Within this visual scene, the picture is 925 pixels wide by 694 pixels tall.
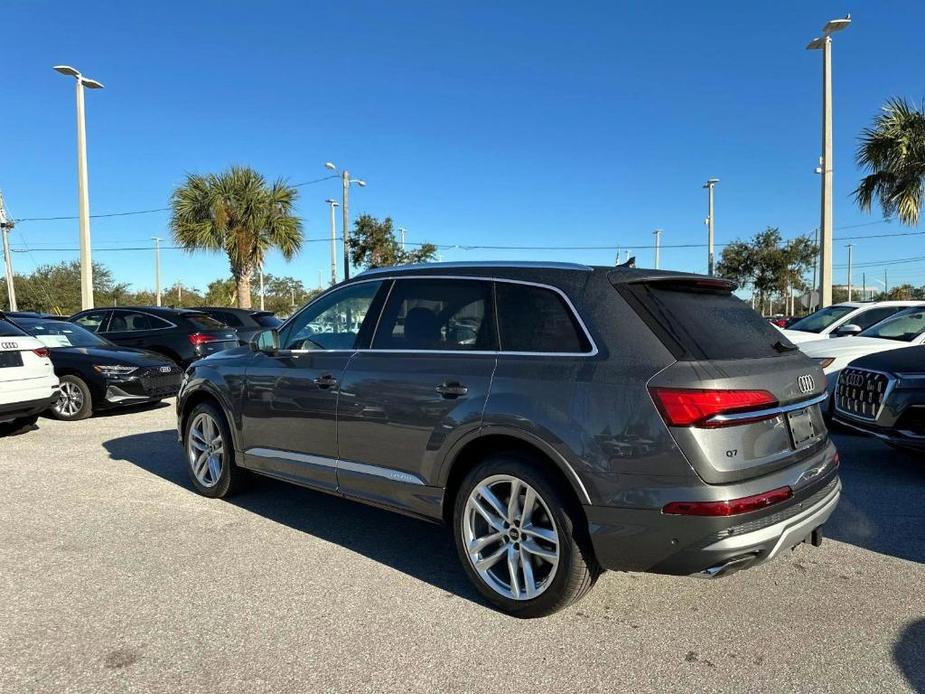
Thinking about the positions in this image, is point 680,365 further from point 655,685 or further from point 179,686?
point 179,686

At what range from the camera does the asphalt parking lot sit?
2.76 meters

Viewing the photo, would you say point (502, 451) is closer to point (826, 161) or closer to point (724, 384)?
point (724, 384)

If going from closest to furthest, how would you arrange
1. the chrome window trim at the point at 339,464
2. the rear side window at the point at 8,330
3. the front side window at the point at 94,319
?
the chrome window trim at the point at 339,464, the rear side window at the point at 8,330, the front side window at the point at 94,319

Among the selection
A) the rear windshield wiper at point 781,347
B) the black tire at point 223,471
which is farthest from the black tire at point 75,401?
the rear windshield wiper at point 781,347

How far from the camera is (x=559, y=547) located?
10.2ft

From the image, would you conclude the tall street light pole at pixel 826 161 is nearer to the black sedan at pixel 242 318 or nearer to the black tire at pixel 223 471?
the black sedan at pixel 242 318

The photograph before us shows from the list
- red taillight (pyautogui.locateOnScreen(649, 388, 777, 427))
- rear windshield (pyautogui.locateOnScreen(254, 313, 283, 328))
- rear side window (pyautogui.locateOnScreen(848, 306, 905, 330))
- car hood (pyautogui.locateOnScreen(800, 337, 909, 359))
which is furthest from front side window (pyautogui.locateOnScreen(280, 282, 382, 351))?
rear windshield (pyautogui.locateOnScreen(254, 313, 283, 328))

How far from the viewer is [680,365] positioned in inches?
112

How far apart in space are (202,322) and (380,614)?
32.4ft

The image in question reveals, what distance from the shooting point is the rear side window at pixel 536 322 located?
10.5 ft

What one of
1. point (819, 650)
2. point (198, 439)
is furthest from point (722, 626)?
point (198, 439)

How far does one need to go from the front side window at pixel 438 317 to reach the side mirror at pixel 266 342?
3.28 feet

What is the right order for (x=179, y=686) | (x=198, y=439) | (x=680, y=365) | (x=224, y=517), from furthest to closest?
(x=198, y=439)
(x=224, y=517)
(x=680, y=365)
(x=179, y=686)

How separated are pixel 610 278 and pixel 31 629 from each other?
3.25m
